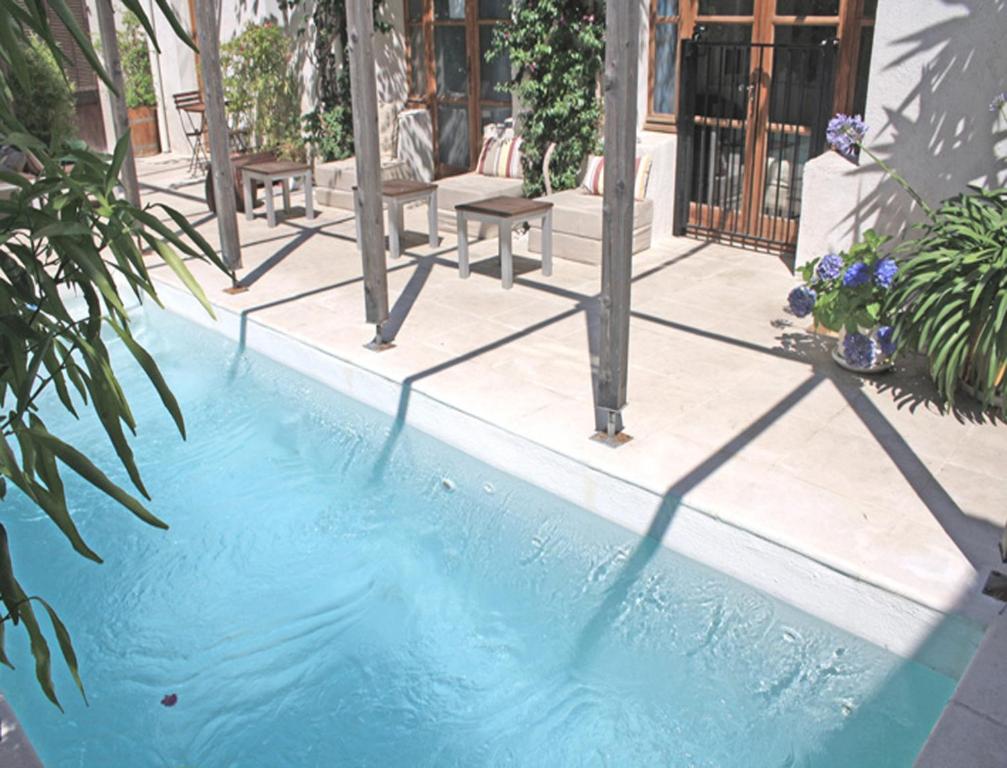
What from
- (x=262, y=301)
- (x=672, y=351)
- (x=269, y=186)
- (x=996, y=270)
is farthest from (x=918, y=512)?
(x=269, y=186)

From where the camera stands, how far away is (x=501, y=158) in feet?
32.0

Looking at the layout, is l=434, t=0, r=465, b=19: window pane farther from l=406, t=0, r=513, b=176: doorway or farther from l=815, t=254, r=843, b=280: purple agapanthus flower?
l=815, t=254, r=843, b=280: purple agapanthus flower

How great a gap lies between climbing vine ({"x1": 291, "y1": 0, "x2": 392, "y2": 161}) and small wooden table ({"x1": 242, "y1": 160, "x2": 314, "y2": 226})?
3.73 ft

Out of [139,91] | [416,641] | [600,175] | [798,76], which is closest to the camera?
[416,641]

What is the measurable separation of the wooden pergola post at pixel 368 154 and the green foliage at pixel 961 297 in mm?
3057

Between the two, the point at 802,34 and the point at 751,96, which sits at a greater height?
the point at 802,34

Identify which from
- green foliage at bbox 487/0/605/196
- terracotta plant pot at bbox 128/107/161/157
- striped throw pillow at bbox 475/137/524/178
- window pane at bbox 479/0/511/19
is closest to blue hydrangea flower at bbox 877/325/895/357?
green foliage at bbox 487/0/605/196

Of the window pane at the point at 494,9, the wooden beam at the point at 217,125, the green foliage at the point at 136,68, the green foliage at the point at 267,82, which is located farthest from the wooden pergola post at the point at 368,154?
the green foliage at the point at 136,68

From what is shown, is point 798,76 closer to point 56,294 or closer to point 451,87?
point 451,87

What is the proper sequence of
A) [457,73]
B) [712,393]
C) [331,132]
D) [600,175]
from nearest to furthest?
[712,393] → [600,175] → [457,73] → [331,132]

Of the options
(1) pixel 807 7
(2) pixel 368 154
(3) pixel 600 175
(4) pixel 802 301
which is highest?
(1) pixel 807 7

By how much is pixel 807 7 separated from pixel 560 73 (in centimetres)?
225

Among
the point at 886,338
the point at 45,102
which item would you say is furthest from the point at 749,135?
the point at 45,102

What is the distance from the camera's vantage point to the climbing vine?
10984 mm
